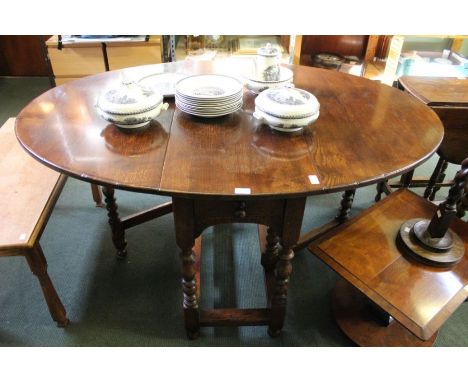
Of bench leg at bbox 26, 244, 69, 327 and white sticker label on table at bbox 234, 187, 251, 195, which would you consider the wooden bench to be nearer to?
bench leg at bbox 26, 244, 69, 327

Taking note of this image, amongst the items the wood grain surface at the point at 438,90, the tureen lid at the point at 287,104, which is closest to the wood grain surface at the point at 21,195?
the tureen lid at the point at 287,104

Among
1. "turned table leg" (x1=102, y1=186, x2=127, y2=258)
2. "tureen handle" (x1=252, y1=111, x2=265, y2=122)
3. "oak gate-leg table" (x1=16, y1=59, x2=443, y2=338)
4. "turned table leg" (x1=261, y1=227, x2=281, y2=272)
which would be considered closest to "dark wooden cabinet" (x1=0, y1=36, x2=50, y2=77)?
"turned table leg" (x1=102, y1=186, x2=127, y2=258)

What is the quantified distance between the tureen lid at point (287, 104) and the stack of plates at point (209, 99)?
0.11 m

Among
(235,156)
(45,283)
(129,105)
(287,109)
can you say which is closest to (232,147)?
(235,156)

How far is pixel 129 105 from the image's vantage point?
1003 mm

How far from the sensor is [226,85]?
1.23 meters

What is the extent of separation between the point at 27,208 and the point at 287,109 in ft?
3.23

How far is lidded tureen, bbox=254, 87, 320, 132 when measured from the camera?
39.4 inches

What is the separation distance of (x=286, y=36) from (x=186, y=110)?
1876 mm

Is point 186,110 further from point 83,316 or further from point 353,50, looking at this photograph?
point 353,50

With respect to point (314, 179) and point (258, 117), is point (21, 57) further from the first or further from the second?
point (314, 179)

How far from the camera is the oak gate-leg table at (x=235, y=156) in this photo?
0.87 m

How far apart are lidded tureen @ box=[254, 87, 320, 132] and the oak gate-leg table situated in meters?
0.04
